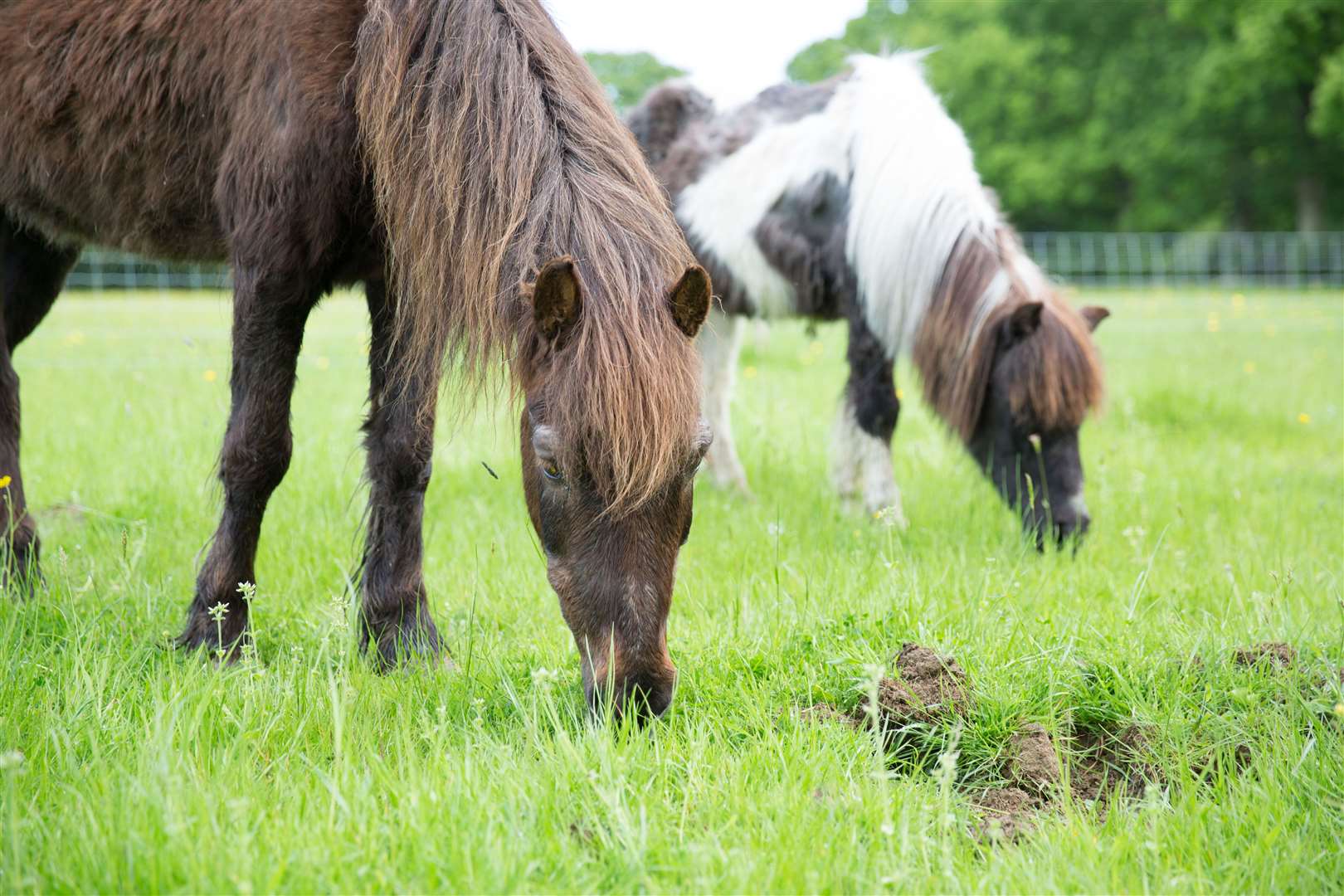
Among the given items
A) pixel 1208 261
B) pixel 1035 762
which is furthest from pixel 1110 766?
pixel 1208 261

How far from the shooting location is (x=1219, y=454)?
646 cm

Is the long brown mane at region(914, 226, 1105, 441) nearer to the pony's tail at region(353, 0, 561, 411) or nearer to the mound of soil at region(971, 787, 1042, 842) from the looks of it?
the mound of soil at region(971, 787, 1042, 842)

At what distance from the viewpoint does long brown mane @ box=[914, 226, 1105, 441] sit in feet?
14.8

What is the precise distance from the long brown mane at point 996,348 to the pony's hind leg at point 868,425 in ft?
1.06

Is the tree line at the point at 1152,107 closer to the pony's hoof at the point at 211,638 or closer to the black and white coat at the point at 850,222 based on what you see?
the black and white coat at the point at 850,222

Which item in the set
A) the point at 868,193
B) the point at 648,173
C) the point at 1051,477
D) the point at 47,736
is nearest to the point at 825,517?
the point at 1051,477

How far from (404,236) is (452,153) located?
256 millimetres

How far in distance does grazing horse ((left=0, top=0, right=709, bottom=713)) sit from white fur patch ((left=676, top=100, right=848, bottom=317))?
10.1ft

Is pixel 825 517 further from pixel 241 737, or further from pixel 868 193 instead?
pixel 241 737

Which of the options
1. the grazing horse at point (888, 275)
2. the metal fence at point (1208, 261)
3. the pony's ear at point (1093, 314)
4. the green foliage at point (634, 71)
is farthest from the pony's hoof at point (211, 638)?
the metal fence at point (1208, 261)

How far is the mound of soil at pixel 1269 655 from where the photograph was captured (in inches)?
106

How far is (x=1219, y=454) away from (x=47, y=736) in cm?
639

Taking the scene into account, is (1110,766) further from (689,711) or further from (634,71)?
(634,71)

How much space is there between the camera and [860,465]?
213 inches
